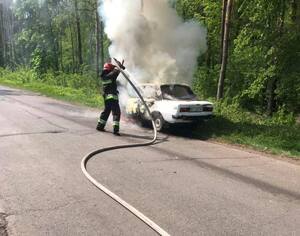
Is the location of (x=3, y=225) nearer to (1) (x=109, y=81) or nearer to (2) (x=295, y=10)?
(1) (x=109, y=81)

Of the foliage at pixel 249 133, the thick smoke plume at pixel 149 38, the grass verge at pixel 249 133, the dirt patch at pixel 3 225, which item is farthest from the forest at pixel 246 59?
the dirt patch at pixel 3 225

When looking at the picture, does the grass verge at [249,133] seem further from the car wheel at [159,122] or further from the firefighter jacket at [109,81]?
the firefighter jacket at [109,81]

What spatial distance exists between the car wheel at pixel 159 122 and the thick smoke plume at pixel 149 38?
9.09 feet

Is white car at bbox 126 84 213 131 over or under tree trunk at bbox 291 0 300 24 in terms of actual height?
under

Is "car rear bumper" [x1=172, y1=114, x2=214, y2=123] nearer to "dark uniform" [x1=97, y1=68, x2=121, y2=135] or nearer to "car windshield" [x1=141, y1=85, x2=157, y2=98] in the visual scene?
"car windshield" [x1=141, y1=85, x2=157, y2=98]

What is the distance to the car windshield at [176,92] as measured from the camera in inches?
502

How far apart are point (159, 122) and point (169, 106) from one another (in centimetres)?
61

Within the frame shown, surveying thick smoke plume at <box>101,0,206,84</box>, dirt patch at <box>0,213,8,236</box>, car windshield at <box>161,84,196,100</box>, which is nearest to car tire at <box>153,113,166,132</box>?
car windshield at <box>161,84,196,100</box>

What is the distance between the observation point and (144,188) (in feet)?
21.3

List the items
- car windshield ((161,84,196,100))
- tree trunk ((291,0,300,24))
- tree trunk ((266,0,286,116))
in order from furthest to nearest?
1. tree trunk ((291,0,300,24))
2. tree trunk ((266,0,286,116))
3. car windshield ((161,84,196,100))

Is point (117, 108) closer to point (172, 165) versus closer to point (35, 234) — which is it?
point (172, 165)

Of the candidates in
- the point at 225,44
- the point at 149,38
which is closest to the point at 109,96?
the point at 149,38

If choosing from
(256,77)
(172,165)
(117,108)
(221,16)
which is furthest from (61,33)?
(172,165)

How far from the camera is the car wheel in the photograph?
12.3m
